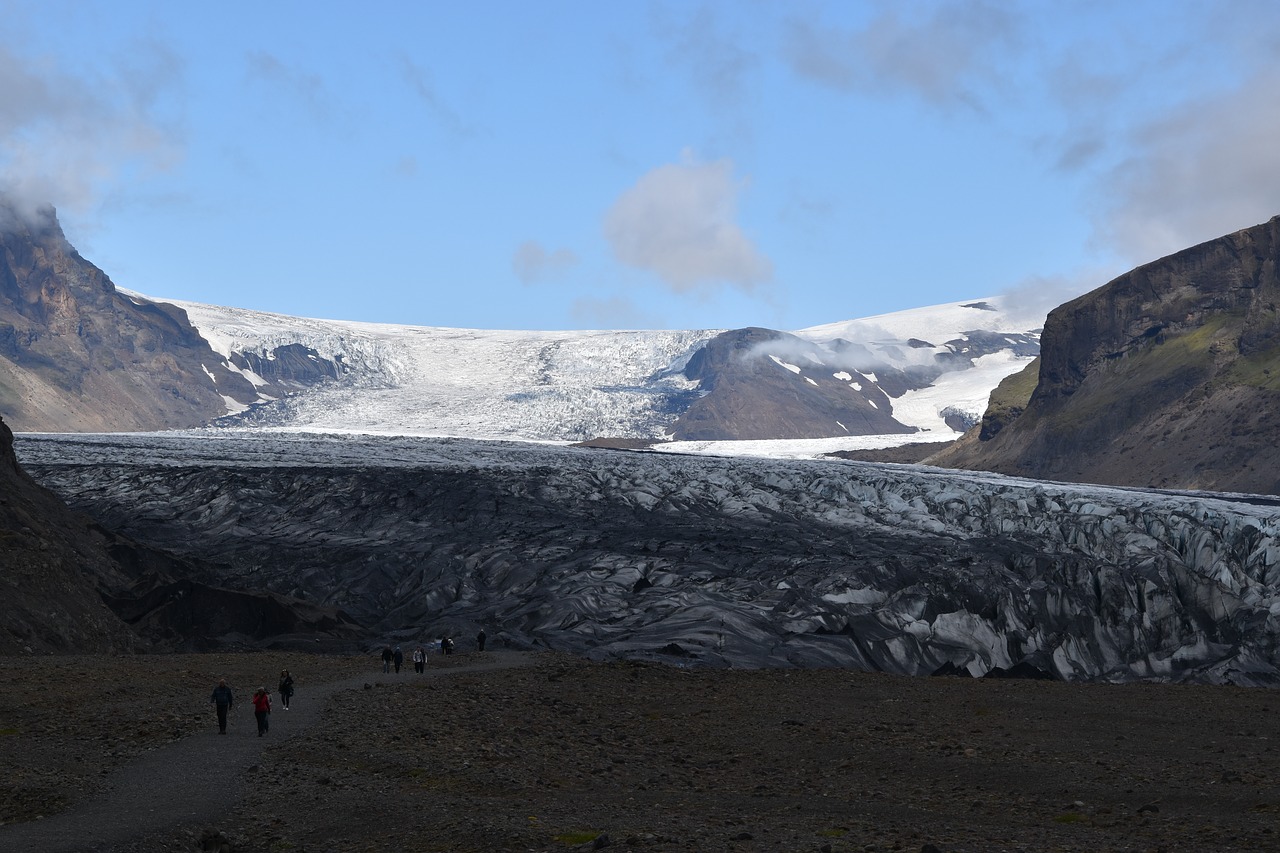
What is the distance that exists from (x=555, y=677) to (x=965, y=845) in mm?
16884

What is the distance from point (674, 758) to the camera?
22891mm

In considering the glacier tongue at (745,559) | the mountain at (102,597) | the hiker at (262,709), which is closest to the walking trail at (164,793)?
the hiker at (262,709)

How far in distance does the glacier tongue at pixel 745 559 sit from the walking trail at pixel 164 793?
17498mm

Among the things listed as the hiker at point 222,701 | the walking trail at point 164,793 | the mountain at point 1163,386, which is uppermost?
the mountain at point 1163,386

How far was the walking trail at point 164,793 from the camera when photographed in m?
15.2

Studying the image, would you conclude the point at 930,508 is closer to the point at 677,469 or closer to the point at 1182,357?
the point at 677,469

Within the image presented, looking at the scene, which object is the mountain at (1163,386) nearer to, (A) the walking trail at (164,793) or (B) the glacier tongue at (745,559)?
(B) the glacier tongue at (745,559)

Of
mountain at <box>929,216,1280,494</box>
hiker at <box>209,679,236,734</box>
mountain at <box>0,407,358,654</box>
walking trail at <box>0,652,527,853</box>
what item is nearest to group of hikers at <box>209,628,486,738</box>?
hiker at <box>209,679,236,734</box>

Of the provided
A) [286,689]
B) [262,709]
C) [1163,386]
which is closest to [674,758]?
[262,709]

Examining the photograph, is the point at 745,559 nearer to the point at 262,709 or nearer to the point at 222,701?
the point at 262,709

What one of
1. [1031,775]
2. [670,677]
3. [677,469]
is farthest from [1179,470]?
[1031,775]

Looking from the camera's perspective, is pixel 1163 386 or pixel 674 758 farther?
pixel 1163 386

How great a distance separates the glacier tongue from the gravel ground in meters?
7.34

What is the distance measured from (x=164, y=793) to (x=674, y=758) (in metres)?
8.47
